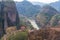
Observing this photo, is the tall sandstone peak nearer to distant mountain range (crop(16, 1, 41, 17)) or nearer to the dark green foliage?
distant mountain range (crop(16, 1, 41, 17))

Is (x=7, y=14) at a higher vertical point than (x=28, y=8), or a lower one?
lower

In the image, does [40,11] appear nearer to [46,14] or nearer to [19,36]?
[46,14]

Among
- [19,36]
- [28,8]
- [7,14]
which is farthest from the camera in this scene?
[7,14]

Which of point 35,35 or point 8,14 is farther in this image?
point 8,14

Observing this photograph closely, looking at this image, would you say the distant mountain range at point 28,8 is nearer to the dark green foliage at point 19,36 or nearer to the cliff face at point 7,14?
the cliff face at point 7,14

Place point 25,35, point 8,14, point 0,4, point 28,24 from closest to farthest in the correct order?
point 25,35 < point 28,24 < point 0,4 < point 8,14

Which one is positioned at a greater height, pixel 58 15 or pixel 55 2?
pixel 55 2

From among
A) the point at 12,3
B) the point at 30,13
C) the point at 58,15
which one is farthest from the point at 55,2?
the point at 12,3

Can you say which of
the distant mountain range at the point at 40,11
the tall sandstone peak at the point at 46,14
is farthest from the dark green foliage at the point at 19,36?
the tall sandstone peak at the point at 46,14

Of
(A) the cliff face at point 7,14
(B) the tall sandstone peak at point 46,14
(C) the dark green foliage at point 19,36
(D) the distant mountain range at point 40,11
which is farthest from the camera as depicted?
(A) the cliff face at point 7,14

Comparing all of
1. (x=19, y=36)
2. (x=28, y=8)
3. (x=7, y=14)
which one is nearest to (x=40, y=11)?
(x=28, y=8)

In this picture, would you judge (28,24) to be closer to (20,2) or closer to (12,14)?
(20,2)
